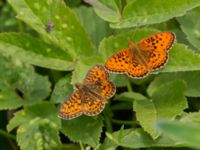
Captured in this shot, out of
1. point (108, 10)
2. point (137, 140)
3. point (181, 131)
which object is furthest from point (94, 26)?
point (181, 131)

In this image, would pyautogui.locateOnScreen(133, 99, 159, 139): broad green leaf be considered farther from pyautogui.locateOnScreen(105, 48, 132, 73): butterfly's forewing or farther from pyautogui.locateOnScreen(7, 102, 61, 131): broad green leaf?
pyautogui.locateOnScreen(7, 102, 61, 131): broad green leaf

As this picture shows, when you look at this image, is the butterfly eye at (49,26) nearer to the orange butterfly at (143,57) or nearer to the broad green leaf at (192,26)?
the orange butterfly at (143,57)

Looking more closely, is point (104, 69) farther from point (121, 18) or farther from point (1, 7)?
point (1, 7)

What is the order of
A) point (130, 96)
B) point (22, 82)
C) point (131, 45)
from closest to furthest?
point (131, 45) < point (130, 96) < point (22, 82)

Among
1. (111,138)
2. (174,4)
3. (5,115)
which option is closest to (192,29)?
(174,4)

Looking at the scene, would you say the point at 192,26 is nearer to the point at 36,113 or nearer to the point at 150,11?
the point at 150,11

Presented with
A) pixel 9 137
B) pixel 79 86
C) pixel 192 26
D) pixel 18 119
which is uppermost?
pixel 192 26

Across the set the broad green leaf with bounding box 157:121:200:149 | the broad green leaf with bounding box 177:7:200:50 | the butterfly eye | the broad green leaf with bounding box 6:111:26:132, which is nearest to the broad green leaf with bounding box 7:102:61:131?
the broad green leaf with bounding box 6:111:26:132
